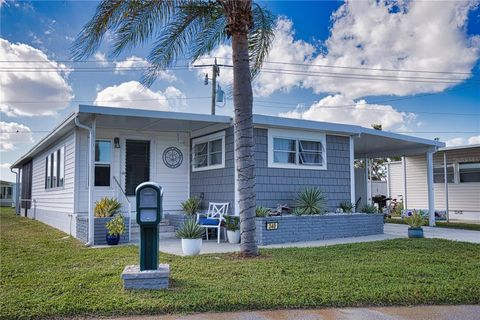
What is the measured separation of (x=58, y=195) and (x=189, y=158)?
14.4ft

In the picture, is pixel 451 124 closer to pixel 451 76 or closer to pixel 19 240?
pixel 451 76

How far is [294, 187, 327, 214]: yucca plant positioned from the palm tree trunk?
10.4 ft

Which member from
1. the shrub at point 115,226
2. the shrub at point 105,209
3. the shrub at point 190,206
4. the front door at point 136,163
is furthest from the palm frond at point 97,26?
the shrub at point 190,206

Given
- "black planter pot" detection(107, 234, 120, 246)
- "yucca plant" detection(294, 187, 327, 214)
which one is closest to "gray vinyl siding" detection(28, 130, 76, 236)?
"black planter pot" detection(107, 234, 120, 246)

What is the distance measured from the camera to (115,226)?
8.91 metres

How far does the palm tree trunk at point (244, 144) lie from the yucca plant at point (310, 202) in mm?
3157

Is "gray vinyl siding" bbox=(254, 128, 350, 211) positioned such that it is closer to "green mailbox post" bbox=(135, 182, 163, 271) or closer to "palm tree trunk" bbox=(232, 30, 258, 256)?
"palm tree trunk" bbox=(232, 30, 258, 256)

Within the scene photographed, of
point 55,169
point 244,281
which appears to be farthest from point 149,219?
point 55,169

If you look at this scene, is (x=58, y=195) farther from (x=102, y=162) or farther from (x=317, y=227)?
(x=317, y=227)

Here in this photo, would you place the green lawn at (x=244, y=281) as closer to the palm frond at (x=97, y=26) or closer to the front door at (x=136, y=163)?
the front door at (x=136, y=163)

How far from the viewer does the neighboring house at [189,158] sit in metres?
10.4

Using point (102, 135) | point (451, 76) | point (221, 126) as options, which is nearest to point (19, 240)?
point (102, 135)

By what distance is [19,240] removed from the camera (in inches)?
404

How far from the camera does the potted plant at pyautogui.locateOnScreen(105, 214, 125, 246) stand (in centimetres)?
891
